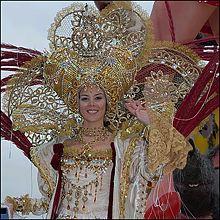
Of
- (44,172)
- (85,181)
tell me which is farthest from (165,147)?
(44,172)

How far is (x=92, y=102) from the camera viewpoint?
8.68 feet

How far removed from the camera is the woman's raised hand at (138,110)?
254 centimetres

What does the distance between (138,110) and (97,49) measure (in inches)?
12.7

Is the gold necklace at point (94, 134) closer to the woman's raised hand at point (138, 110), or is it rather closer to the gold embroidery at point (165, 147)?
the woman's raised hand at point (138, 110)

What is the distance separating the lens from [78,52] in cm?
270

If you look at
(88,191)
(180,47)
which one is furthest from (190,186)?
(88,191)

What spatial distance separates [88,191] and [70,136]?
33 cm

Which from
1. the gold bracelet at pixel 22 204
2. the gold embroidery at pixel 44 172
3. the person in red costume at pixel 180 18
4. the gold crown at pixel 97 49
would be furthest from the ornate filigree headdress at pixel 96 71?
the person in red costume at pixel 180 18

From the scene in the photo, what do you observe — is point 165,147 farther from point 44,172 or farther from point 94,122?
point 44,172

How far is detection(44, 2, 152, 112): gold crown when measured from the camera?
267 centimetres

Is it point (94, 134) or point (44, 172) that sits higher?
point (94, 134)

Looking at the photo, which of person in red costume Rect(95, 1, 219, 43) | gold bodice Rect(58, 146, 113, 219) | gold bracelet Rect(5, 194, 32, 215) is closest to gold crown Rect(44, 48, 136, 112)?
gold bodice Rect(58, 146, 113, 219)

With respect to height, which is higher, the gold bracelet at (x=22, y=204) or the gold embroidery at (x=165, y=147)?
the gold embroidery at (x=165, y=147)

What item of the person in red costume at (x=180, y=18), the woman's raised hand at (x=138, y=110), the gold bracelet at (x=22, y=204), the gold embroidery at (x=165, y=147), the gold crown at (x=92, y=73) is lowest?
the gold bracelet at (x=22, y=204)
